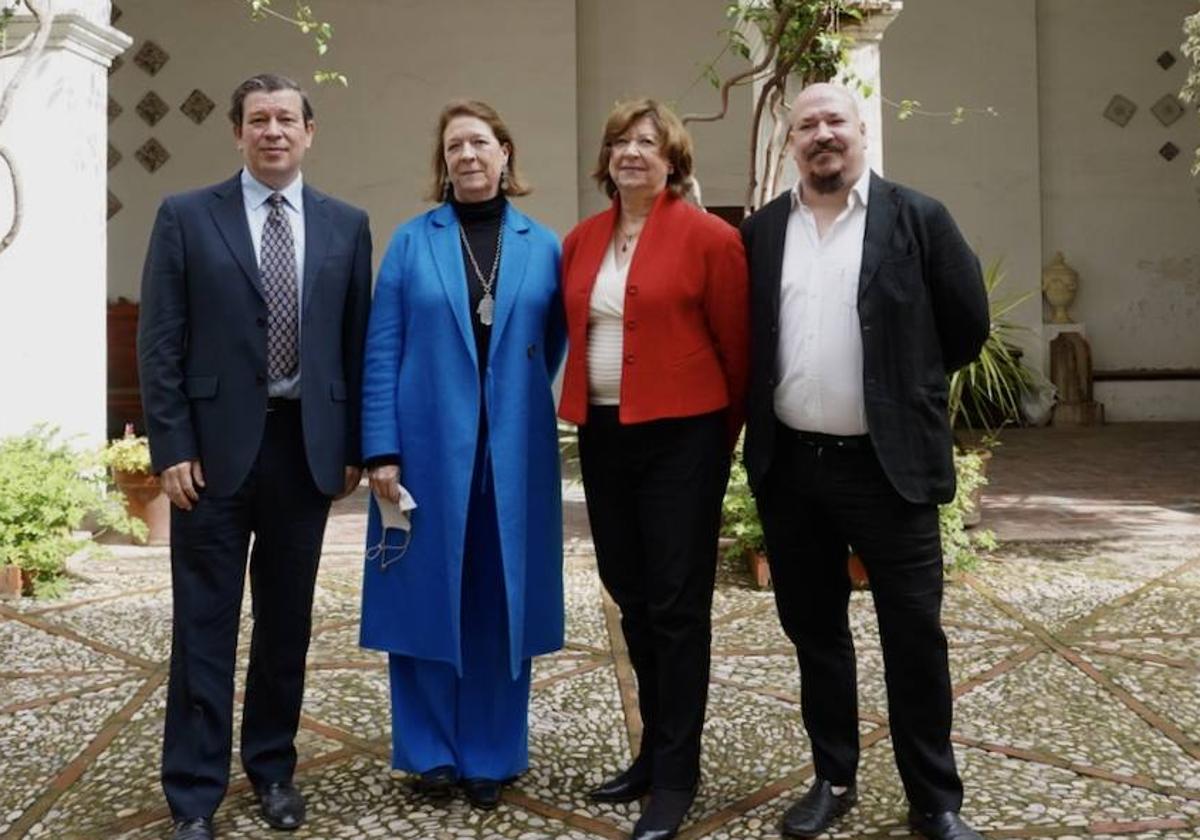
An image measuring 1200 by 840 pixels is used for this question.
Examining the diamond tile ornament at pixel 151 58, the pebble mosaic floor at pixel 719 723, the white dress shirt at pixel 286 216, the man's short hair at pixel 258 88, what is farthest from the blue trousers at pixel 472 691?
the diamond tile ornament at pixel 151 58

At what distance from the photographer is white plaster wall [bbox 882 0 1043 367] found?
39.7 ft

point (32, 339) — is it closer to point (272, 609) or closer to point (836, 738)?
point (272, 609)

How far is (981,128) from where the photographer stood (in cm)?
1216

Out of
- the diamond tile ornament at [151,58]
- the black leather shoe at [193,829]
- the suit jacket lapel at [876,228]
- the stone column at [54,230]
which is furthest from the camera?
the diamond tile ornament at [151,58]

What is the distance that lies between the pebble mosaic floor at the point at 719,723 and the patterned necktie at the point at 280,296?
1024 millimetres

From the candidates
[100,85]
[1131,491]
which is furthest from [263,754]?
[1131,491]

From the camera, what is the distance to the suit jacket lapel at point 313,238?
271 centimetres

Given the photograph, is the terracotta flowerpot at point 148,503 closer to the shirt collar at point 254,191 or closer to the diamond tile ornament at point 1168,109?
the shirt collar at point 254,191

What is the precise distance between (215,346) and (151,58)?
1002 cm

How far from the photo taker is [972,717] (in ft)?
11.2

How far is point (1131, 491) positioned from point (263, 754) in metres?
6.20

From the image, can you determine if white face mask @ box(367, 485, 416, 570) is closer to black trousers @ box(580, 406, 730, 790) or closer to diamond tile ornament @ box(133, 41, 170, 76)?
black trousers @ box(580, 406, 730, 790)

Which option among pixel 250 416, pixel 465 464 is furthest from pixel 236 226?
pixel 465 464

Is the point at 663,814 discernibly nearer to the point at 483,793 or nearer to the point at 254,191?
the point at 483,793
